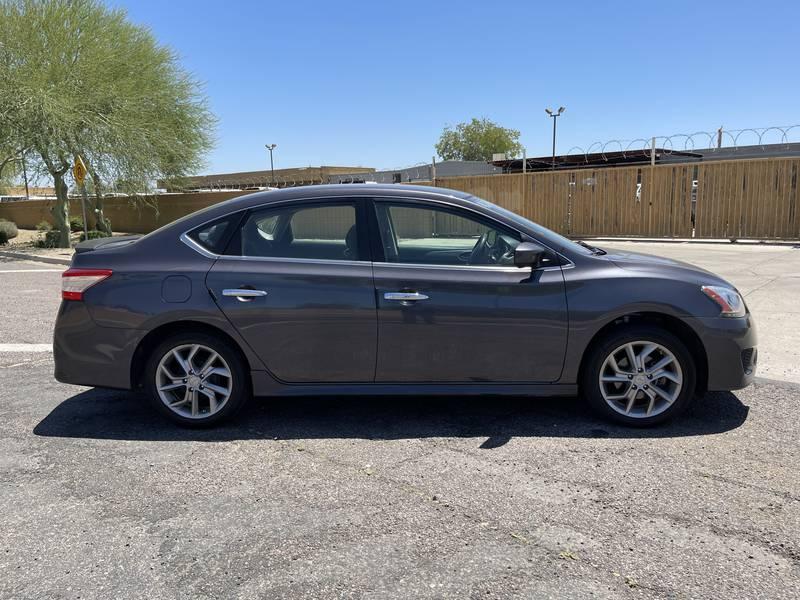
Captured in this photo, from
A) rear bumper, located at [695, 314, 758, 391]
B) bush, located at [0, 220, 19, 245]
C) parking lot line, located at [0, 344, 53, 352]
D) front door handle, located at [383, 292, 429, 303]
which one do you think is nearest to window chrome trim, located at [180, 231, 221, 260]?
front door handle, located at [383, 292, 429, 303]

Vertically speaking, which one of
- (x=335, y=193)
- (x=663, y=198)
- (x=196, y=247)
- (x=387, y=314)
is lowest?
(x=387, y=314)

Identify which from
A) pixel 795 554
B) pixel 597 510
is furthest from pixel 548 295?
pixel 795 554

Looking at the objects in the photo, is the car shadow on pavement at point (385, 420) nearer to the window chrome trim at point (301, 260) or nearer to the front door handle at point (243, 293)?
the front door handle at point (243, 293)

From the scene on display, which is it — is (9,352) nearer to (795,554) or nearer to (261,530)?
(261,530)

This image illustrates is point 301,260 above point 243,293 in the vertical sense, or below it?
above

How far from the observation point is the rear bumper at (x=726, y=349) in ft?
14.1

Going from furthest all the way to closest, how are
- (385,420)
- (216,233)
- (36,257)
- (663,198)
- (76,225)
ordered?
(76,225), (663,198), (36,257), (385,420), (216,233)

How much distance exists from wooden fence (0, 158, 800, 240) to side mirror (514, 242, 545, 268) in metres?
17.1

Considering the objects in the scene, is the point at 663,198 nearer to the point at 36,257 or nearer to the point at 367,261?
the point at 367,261

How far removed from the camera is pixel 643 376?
438cm

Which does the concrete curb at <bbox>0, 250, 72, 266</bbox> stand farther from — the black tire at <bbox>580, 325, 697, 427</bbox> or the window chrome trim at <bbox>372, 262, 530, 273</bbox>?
the black tire at <bbox>580, 325, 697, 427</bbox>

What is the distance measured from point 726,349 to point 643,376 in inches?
22.3

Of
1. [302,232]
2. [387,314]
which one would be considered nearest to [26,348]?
[302,232]

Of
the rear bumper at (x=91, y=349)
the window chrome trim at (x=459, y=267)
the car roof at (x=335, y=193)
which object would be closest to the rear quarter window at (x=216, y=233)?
the car roof at (x=335, y=193)
